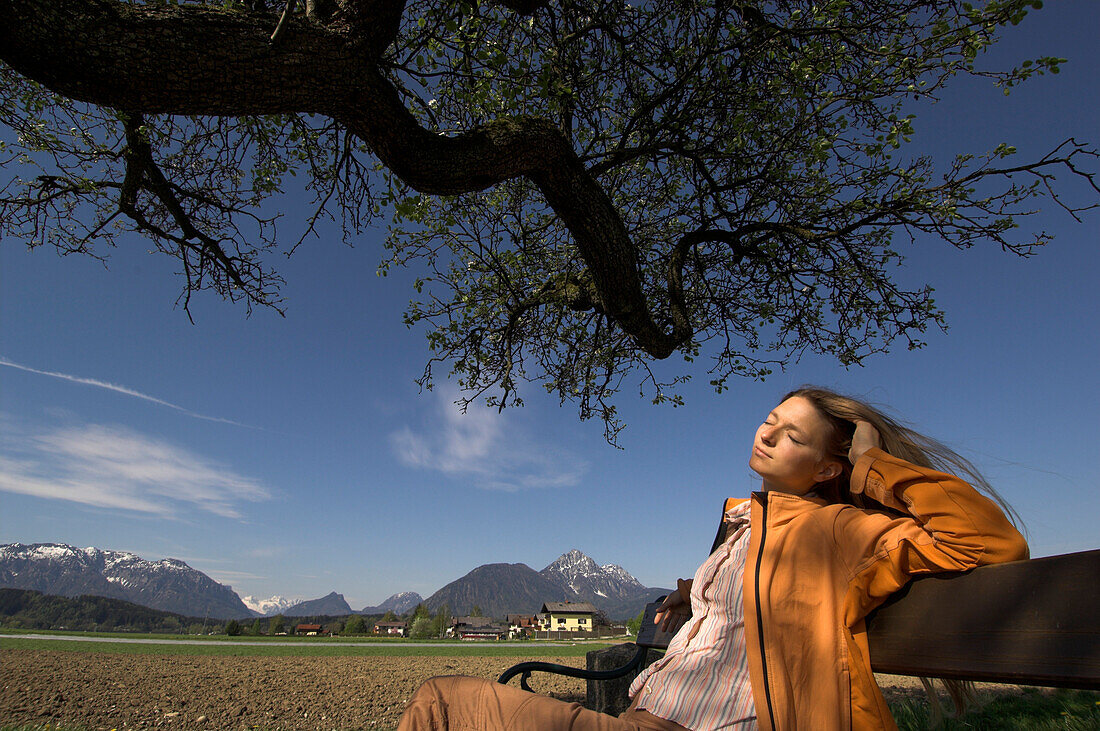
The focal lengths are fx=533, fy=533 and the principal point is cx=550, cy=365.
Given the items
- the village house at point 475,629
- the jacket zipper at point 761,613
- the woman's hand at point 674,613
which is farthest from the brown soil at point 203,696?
the village house at point 475,629

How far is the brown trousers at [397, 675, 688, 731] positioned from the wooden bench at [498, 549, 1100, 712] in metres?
0.75

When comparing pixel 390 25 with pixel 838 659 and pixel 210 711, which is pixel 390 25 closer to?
pixel 838 659

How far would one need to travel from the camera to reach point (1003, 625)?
50.6 inches

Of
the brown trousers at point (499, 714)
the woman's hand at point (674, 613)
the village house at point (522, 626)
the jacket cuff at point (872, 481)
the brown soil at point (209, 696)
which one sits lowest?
the village house at point (522, 626)

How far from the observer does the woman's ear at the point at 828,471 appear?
1.99 m

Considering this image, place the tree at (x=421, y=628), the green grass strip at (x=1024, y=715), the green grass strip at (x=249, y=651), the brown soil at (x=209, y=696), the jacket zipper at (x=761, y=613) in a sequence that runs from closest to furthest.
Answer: the jacket zipper at (x=761, y=613), the green grass strip at (x=1024, y=715), the brown soil at (x=209, y=696), the green grass strip at (x=249, y=651), the tree at (x=421, y=628)

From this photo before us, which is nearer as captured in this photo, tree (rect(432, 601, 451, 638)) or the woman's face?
the woman's face

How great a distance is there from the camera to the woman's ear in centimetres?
199

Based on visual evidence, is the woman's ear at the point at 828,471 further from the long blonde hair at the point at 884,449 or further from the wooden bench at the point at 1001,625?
the wooden bench at the point at 1001,625

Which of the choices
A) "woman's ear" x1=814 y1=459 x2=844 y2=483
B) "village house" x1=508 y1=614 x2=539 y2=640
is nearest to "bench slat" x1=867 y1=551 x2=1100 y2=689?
"woman's ear" x1=814 y1=459 x2=844 y2=483

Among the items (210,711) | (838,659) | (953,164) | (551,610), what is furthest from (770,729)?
(551,610)

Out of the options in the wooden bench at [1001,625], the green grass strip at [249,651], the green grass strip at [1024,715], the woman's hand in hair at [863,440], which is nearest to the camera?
the wooden bench at [1001,625]

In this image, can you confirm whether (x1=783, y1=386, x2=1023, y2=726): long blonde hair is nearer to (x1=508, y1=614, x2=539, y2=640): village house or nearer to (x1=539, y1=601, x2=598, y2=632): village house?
(x1=539, y1=601, x2=598, y2=632): village house

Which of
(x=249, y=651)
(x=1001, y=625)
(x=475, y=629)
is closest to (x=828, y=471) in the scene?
(x=1001, y=625)
